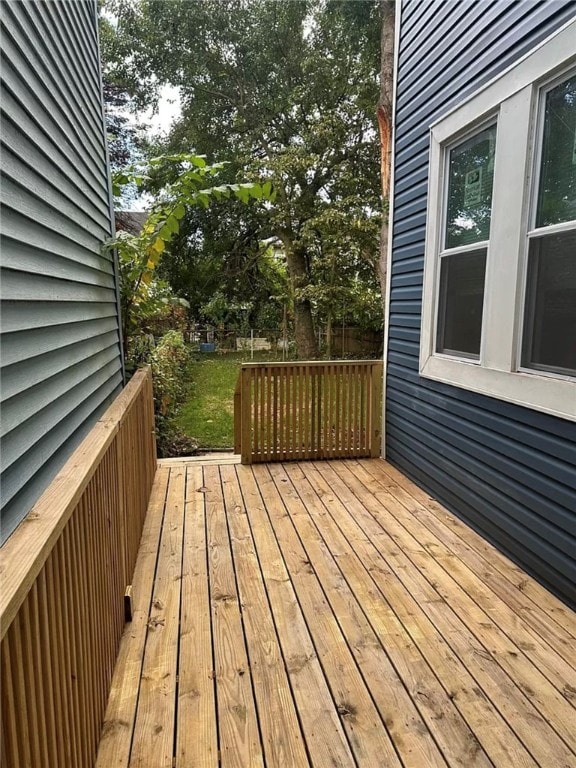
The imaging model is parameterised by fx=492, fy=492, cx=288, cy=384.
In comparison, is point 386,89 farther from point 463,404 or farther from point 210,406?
point 463,404

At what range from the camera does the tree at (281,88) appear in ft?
32.0

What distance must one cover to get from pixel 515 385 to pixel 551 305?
0.43 m

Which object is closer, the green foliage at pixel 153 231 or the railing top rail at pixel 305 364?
the green foliage at pixel 153 231

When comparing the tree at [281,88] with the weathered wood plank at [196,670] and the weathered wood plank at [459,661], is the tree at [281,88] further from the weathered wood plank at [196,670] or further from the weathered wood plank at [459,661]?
the weathered wood plank at [196,670]

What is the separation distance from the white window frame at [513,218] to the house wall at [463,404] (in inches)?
3.4

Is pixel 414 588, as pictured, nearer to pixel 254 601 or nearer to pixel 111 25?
pixel 254 601

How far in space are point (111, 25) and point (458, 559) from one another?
535 inches

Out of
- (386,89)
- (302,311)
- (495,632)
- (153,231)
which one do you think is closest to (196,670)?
(495,632)

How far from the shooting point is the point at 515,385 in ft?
8.32

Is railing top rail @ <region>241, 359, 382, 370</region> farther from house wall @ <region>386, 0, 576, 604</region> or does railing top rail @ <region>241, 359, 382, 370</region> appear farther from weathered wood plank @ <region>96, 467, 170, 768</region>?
weathered wood plank @ <region>96, 467, 170, 768</region>

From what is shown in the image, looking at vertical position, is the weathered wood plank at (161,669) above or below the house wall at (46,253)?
below

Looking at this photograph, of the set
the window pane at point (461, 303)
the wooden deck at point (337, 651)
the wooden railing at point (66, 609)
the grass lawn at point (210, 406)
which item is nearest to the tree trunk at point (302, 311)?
the grass lawn at point (210, 406)

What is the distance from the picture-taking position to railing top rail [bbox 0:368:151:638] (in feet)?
2.76

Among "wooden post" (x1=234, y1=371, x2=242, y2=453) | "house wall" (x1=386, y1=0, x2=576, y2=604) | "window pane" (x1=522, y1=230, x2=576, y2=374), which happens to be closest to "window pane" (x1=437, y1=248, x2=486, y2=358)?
"house wall" (x1=386, y1=0, x2=576, y2=604)
